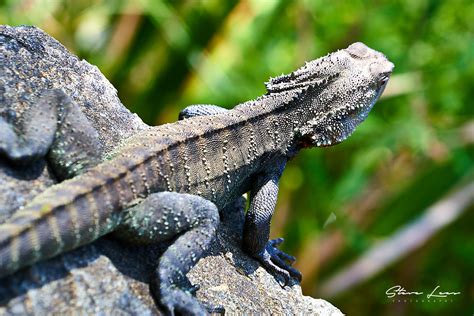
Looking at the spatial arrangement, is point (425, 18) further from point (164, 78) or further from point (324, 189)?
point (164, 78)

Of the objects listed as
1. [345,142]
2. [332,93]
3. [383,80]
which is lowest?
[332,93]

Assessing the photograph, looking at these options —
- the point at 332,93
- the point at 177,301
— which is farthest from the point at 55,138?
the point at 332,93

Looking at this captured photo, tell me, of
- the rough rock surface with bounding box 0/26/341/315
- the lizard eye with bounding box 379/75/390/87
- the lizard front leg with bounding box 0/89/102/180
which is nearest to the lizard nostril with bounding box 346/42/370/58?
the lizard eye with bounding box 379/75/390/87

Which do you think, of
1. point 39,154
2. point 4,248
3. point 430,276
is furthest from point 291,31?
point 4,248
